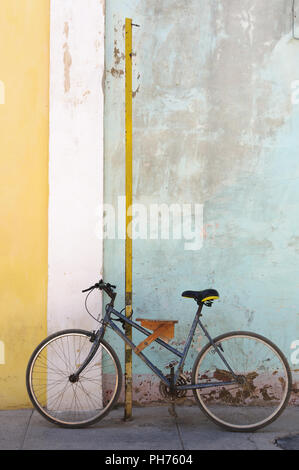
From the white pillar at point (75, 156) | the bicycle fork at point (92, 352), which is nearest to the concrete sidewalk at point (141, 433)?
the bicycle fork at point (92, 352)

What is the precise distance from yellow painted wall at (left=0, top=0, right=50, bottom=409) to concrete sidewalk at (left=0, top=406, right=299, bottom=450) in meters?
0.56

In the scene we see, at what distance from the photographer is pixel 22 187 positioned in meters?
5.03

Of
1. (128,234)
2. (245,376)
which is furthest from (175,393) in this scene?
(128,234)

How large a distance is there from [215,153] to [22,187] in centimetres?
181

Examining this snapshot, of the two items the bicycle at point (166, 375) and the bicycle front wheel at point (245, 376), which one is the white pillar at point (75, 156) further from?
the bicycle front wheel at point (245, 376)

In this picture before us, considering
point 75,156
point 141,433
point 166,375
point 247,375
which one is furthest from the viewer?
point 247,375

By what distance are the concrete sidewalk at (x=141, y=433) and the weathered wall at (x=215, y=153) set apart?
477 millimetres

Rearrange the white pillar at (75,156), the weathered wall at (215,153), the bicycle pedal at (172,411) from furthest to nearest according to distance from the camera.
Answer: the weathered wall at (215,153) < the white pillar at (75,156) < the bicycle pedal at (172,411)

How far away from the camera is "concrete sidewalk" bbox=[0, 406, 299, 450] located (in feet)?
13.4

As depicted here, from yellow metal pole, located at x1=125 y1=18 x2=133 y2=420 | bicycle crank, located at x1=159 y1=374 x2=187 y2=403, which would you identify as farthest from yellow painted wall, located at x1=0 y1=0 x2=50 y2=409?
bicycle crank, located at x1=159 y1=374 x2=187 y2=403

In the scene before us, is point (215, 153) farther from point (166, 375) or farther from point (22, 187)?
point (166, 375)

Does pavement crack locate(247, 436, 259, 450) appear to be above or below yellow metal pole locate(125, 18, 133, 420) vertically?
below

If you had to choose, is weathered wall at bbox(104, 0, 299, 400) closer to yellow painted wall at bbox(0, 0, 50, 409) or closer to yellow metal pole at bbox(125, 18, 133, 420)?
yellow metal pole at bbox(125, 18, 133, 420)

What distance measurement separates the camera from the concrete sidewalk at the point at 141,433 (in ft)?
13.4
